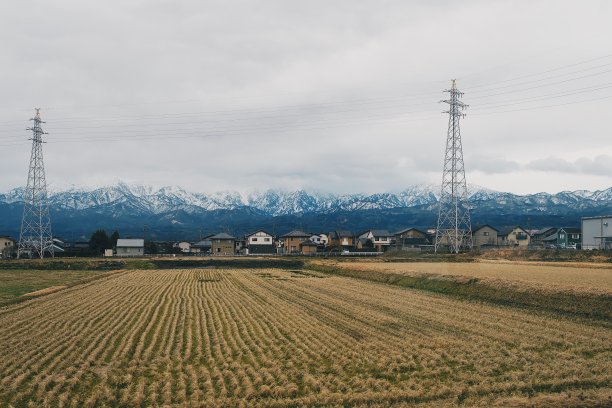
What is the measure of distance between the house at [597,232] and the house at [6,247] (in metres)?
80.2

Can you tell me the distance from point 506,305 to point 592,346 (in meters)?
8.52

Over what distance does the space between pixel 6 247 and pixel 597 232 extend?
3354 inches

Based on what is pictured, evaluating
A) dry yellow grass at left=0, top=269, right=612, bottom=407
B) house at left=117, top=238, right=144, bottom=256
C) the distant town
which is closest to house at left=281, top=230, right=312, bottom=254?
the distant town

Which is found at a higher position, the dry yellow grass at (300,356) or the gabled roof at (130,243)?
the gabled roof at (130,243)

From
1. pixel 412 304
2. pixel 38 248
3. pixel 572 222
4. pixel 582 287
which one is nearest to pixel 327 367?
pixel 412 304

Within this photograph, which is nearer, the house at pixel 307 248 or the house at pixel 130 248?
the house at pixel 130 248

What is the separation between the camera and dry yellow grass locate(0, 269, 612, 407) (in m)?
9.55

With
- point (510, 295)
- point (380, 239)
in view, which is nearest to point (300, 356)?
point (510, 295)

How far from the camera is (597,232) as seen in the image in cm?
6162

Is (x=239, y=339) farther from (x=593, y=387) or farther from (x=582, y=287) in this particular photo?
(x=582, y=287)

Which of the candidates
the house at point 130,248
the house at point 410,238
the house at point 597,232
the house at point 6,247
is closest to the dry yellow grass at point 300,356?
the house at point 597,232

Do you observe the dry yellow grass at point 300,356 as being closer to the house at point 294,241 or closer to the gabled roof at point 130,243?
the gabled roof at point 130,243

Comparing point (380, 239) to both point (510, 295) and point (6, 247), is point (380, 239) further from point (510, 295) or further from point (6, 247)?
point (510, 295)

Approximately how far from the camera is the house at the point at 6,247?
7007 cm
